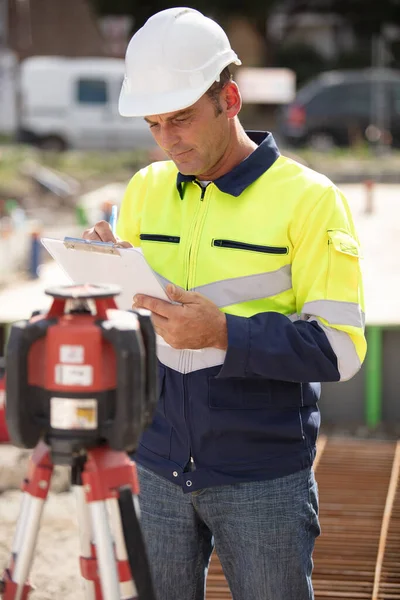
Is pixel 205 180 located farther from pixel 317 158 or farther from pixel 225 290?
pixel 317 158

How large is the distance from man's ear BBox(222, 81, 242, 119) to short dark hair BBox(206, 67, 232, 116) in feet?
0.04

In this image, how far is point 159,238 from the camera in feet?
8.37

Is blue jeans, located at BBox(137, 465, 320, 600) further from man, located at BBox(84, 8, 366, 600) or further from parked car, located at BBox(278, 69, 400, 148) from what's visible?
parked car, located at BBox(278, 69, 400, 148)

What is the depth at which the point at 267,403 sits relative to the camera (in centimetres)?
244

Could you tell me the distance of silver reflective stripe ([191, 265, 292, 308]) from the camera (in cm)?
241

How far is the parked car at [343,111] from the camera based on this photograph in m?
22.0

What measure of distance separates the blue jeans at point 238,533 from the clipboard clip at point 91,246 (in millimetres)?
573

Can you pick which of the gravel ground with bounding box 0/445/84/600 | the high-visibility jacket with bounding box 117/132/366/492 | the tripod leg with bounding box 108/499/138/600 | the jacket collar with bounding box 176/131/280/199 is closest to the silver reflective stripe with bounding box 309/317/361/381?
the high-visibility jacket with bounding box 117/132/366/492

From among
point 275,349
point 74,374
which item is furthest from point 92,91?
point 74,374

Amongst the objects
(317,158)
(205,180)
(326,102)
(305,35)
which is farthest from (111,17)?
(205,180)

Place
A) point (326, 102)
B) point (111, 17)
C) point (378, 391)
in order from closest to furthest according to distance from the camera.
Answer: point (378, 391) → point (326, 102) → point (111, 17)

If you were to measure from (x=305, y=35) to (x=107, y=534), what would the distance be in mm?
36345

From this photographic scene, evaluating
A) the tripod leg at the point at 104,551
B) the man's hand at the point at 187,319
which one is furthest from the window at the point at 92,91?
the tripod leg at the point at 104,551

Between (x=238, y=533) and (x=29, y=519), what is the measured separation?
66cm
